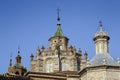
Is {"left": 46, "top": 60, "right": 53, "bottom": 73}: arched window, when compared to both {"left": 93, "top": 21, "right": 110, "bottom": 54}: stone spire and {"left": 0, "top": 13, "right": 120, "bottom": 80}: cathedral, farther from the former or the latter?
{"left": 93, "top": 21, "right": 110, "bottom": 54}: stone spire

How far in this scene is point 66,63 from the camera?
8069cm

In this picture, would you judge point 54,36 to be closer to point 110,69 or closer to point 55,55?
point 55,55

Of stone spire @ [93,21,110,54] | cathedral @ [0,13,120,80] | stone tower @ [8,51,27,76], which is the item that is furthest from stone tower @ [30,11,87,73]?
stone spire @ [93,21,110,54]

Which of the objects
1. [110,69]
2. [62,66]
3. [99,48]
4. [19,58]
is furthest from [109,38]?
[62,66]

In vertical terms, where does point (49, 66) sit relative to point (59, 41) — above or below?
below

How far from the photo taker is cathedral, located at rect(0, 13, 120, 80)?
47.3 m

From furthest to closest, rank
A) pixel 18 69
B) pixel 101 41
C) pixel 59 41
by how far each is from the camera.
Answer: pixel 59 41 < pixel 18 69 < pixel 101 41

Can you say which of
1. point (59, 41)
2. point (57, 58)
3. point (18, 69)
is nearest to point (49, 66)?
point (57, 58)

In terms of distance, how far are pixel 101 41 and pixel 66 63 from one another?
96.0 ft

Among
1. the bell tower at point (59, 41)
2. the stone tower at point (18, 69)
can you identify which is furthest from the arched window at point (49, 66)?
the stone tower at point (18, 69)

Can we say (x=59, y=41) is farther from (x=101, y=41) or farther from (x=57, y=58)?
(x=101, y=41)

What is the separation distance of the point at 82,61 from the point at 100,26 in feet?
96.6

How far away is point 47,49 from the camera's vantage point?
3265 inches

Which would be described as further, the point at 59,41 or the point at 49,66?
the point at 59,41
